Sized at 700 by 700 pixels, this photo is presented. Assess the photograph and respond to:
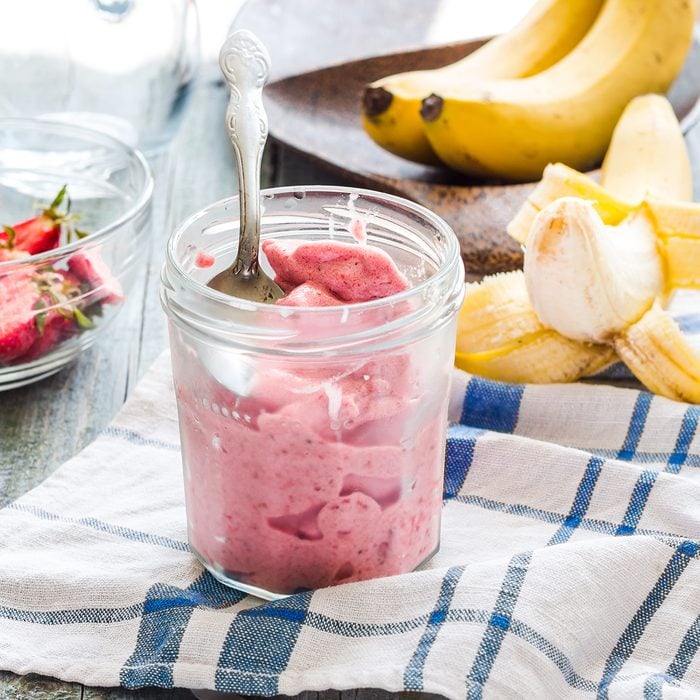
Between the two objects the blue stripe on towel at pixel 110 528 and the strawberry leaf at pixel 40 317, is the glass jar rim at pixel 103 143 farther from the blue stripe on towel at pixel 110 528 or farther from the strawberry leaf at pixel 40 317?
the blue stripe on towel at pixel 110 528

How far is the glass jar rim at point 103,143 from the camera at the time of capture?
94cm

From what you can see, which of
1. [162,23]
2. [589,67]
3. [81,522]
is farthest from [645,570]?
[162,23]

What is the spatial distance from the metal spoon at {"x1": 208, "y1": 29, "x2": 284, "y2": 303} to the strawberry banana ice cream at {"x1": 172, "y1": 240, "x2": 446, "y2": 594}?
3 centimetres

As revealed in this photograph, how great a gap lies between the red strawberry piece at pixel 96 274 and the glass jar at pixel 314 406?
0.24 metres

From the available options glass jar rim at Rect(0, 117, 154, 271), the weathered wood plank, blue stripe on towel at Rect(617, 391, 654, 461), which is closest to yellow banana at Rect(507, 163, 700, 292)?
blue stripe on towel at Rect(617, 391, 654, 461)

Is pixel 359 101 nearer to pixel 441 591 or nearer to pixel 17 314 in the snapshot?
pixel 17 314

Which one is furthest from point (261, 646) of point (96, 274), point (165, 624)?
point (96, 274)

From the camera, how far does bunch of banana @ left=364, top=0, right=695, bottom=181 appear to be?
1.21m

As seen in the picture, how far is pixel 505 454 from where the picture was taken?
86 centimetres

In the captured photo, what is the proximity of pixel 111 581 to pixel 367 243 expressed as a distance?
28 centimetres

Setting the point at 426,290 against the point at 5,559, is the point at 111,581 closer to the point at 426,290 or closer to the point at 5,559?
the point at 5,559

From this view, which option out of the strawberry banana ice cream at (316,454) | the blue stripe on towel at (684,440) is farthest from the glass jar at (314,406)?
the blue stripe on towel at (684,440)

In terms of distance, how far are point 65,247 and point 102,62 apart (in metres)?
0.42

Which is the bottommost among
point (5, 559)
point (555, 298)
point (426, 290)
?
point (5, 559)
